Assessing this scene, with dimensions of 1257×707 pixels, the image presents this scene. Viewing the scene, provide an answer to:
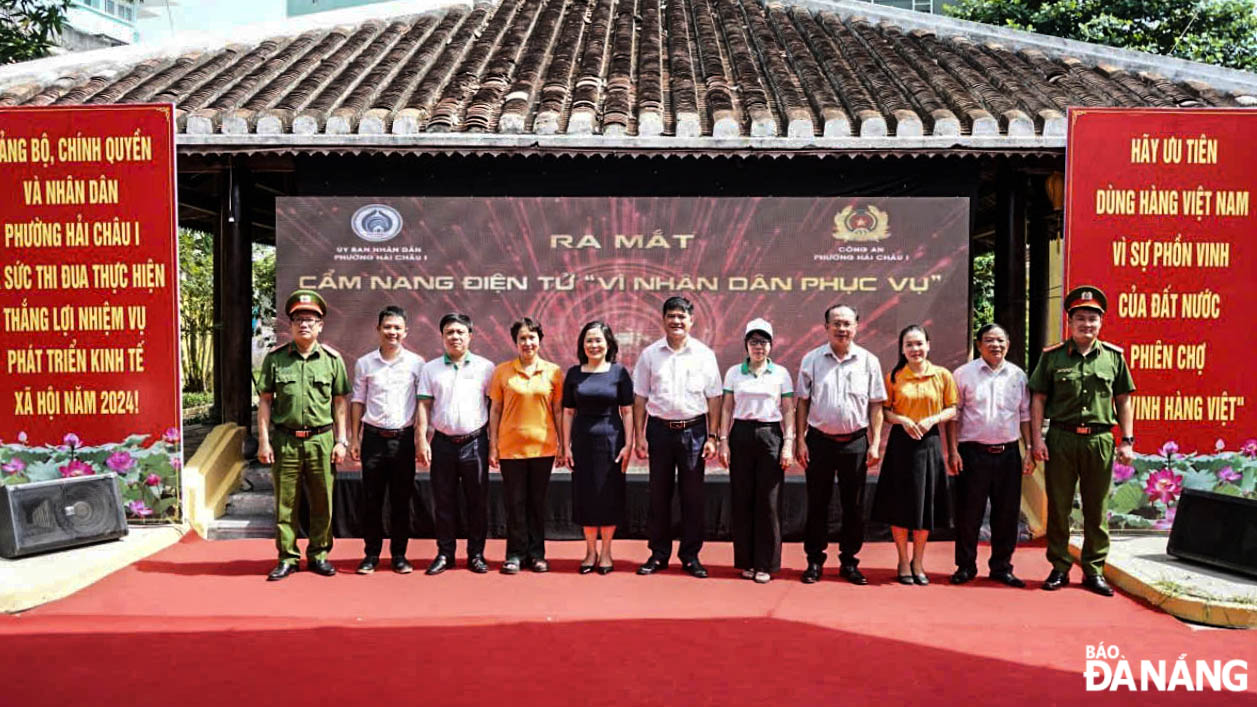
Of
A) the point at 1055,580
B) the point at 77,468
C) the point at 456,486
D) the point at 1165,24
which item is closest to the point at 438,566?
the point at 456,486

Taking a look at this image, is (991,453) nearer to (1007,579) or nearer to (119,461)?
(1007,579)

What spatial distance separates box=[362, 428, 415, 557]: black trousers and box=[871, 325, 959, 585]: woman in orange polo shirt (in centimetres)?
297

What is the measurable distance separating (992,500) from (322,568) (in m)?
4.15

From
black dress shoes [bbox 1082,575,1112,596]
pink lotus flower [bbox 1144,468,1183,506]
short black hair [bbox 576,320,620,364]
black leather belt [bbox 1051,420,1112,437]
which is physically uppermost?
short black hair [bbox 576,320,620,364]

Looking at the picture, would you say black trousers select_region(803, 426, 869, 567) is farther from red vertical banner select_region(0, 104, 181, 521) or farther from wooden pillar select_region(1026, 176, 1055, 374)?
wooden pillar select_region(1026, 176, 1055, 374)

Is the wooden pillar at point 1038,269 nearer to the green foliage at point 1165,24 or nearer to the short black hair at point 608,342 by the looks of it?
the short black hair at point 608,342

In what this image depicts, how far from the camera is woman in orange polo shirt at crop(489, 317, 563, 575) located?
6.30m

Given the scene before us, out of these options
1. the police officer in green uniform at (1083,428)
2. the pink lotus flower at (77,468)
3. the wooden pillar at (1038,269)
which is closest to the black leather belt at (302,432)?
the pink lotus flower at (77,468)

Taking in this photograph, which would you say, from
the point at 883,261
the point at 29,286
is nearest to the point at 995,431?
the point at 883,261

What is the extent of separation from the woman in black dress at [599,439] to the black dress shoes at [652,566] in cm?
22

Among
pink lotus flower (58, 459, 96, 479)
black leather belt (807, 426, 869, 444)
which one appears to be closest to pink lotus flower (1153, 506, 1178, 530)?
black leather belt (807, 426, 869, 444)

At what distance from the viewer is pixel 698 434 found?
20.6 feet

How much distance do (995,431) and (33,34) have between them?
11.2m

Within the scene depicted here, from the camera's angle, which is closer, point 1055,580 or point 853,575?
point 1055,580
